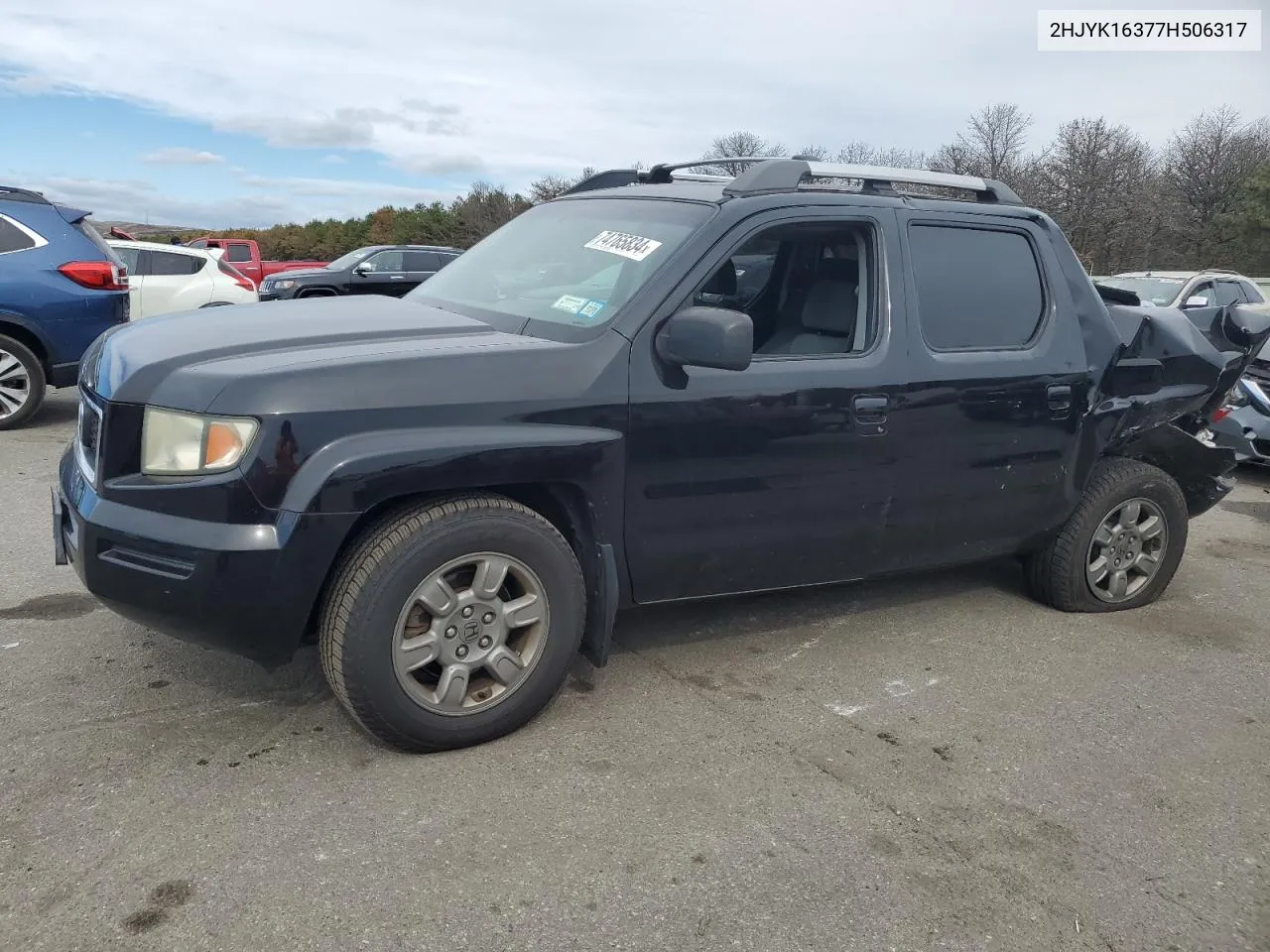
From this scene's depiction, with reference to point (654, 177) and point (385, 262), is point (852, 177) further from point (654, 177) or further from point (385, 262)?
point (385, 262)

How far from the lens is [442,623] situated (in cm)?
303

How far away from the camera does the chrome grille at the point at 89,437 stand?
9.82 feet

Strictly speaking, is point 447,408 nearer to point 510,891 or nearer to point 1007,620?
point 510,891

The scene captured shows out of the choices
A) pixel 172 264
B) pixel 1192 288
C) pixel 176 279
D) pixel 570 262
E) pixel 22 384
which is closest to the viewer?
pixel 570 262

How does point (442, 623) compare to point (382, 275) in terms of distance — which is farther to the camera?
point (382, 275)

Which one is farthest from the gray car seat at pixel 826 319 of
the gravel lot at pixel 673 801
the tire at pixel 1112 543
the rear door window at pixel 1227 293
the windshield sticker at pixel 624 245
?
the rear door window at pixel 1227 293

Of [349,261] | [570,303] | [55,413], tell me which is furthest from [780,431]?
[349,261]

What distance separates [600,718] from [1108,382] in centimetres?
263

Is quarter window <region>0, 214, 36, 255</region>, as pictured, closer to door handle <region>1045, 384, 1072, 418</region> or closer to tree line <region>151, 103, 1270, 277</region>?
door handle <region>1045, 384, 1072, 418</region>

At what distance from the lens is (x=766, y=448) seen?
3.50 metres

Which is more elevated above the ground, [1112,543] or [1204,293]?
[1204,293]

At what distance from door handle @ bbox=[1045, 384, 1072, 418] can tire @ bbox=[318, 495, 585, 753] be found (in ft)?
7.04

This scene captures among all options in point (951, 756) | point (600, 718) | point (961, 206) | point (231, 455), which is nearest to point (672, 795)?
point (600, 718)

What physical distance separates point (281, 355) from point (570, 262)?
4.00 ft
